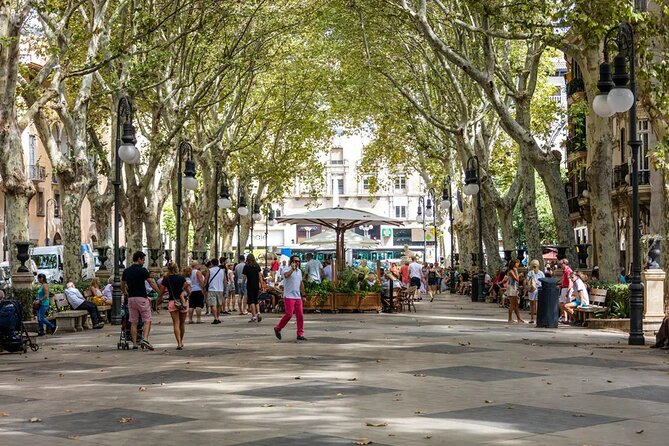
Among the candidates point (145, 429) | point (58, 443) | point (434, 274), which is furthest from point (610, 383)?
point (434, 274)

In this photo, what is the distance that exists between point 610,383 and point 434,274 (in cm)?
4221

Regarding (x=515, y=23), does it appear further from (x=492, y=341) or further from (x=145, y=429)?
(x=145, y=429)

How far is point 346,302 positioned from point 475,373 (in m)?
17.8

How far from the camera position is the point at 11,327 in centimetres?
1975

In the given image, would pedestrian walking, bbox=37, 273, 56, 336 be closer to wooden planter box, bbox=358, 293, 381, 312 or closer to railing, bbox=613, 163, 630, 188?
wooden planter box, bbox=358, 293, 381, 312

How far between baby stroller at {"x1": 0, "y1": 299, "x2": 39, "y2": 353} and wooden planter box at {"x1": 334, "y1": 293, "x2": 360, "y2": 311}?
14.1m

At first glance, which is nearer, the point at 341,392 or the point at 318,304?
the point at 341,392

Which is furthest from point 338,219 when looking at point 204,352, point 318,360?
point 318,360

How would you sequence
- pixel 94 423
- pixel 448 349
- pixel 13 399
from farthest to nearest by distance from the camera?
pixel 448 349 < pixel 13 399 < pixel 94 423

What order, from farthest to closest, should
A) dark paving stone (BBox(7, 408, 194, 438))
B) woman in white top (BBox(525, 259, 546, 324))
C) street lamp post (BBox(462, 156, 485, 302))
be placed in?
street lamp post (BBox(462, 156, 485, 302))
woman in white top (BBox(525, 259, 546, 324))
dark paving stone (BBox(7, 408, 194, 438))

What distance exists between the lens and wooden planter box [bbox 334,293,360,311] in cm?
3312

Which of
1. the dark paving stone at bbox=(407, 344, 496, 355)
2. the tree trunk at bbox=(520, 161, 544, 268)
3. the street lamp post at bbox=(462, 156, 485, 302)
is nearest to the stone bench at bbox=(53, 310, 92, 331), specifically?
the dark paving stone at bbox=(407, 344, 496, 355)

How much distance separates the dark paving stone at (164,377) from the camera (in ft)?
48.5

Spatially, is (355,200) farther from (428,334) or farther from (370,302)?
(428,334)
